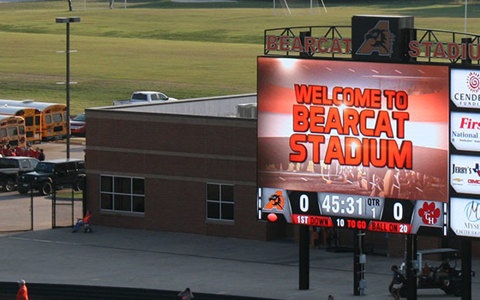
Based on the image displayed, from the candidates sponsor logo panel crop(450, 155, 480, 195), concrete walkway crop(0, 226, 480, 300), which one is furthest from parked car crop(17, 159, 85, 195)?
sponsor logo panel crop(450, 155, 480, 195)

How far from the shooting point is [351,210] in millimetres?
47062

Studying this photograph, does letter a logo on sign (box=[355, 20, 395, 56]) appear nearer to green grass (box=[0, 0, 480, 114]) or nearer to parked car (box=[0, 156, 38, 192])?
parked car (box=[0, 156, 38, 192])

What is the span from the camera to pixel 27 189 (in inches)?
2953

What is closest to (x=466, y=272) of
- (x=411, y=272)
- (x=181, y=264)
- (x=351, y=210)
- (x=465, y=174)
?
(x=411, y=272)

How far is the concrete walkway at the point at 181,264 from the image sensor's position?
5178 centimetres

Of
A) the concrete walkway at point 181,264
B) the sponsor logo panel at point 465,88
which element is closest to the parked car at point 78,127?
the concrete walkway at point 181,264

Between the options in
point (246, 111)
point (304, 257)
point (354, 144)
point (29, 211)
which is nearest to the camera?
point (354, 144)

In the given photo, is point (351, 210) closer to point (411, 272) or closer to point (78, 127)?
point (411, 272)

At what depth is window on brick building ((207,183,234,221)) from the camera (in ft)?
201

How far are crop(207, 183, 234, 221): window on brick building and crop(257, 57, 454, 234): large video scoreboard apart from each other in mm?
12179

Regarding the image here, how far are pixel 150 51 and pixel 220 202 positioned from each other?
101m

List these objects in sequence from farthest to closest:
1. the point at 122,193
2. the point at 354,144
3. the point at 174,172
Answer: the point at 122,193 → the point at 174,172 → the point at 354,144

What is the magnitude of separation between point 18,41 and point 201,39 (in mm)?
23537

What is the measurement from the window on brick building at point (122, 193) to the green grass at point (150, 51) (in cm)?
5267
